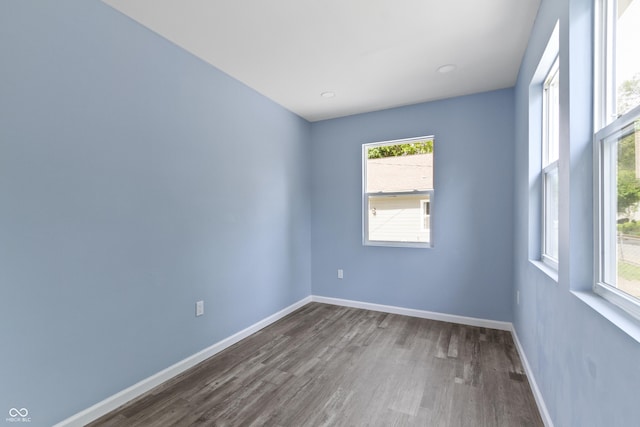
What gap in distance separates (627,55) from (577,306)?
39.0 inches

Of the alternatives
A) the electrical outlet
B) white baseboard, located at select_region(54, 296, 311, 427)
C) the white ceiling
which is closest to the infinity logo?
white baseboard, located at select_region(54, 296, 311, 427)

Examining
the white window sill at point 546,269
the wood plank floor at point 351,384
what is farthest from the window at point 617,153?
the wood plank floor at point 351,384

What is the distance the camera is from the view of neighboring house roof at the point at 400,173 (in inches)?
143

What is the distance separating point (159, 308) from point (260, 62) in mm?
2225

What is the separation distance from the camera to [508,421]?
1.79 metres

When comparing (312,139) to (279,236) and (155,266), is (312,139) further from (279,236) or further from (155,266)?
(155,266)

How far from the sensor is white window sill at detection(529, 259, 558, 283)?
1661mm

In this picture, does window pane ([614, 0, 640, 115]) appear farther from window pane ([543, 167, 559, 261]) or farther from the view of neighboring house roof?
the view of neighboring house roof

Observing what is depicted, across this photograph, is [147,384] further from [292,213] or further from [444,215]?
[444,215]

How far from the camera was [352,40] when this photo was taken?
230 cm

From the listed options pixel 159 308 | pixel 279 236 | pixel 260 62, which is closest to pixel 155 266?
pixel 159 308

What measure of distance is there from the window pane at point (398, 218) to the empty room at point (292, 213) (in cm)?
3

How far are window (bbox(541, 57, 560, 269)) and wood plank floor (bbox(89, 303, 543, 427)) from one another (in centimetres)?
102

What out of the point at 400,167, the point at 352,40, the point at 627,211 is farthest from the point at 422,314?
the point at 352,40
